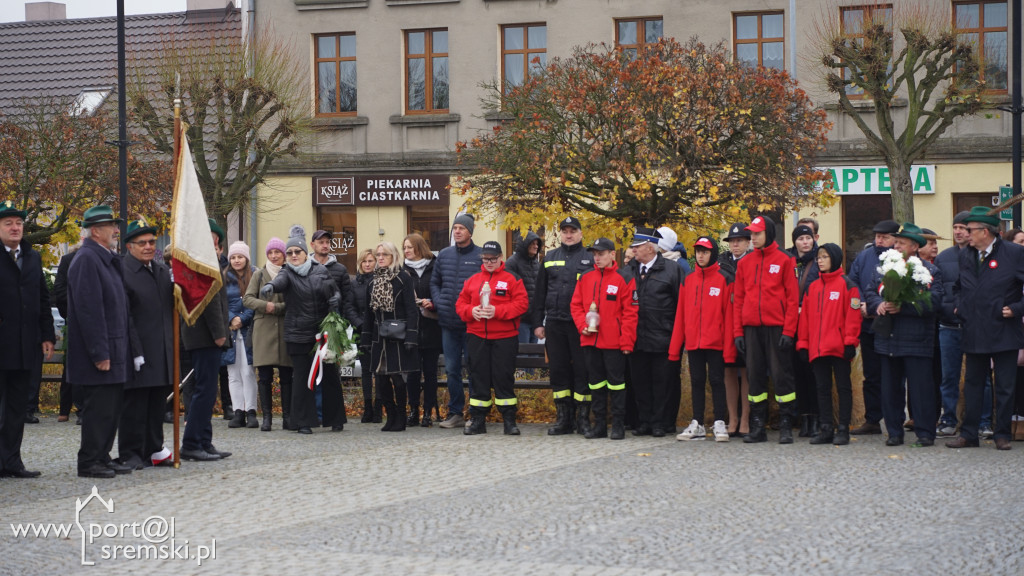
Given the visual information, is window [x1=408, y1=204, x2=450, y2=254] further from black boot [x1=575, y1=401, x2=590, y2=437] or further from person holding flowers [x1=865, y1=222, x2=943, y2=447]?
person holding flowers [x1=865, y1=222, x2=943, y2=447]

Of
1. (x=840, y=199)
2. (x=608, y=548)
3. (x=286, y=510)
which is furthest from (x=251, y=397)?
(x=840, y=199)

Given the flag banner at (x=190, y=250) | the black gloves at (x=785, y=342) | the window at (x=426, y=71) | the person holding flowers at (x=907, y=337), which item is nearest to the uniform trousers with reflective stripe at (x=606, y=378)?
the black gloves at (x=785, y=342)

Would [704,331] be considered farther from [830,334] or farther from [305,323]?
[305,323]

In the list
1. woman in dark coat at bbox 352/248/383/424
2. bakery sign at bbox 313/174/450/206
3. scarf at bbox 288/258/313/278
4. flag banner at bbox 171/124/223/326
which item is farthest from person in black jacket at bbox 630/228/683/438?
bakery sign at bbox 313/174/450/206

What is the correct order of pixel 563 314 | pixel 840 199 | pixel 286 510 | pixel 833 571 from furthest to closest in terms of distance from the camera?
pixel 840 199, pixel 563 314, pixel 286 510, pixel 833 571

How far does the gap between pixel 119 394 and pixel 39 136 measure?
15107 mm

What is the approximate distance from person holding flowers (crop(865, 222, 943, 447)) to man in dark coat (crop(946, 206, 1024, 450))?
0.29m

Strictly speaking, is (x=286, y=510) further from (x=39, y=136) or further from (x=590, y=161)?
(x=39, y=136)

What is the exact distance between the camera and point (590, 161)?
71.4 ft

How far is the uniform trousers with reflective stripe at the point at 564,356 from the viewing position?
1356 centimetres

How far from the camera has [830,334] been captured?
1237 centimetres

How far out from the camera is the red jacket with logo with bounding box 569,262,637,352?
13.1 m

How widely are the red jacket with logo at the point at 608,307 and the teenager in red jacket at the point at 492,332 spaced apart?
0.61 m

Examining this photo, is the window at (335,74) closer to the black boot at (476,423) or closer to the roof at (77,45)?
the roof at (77,45)
